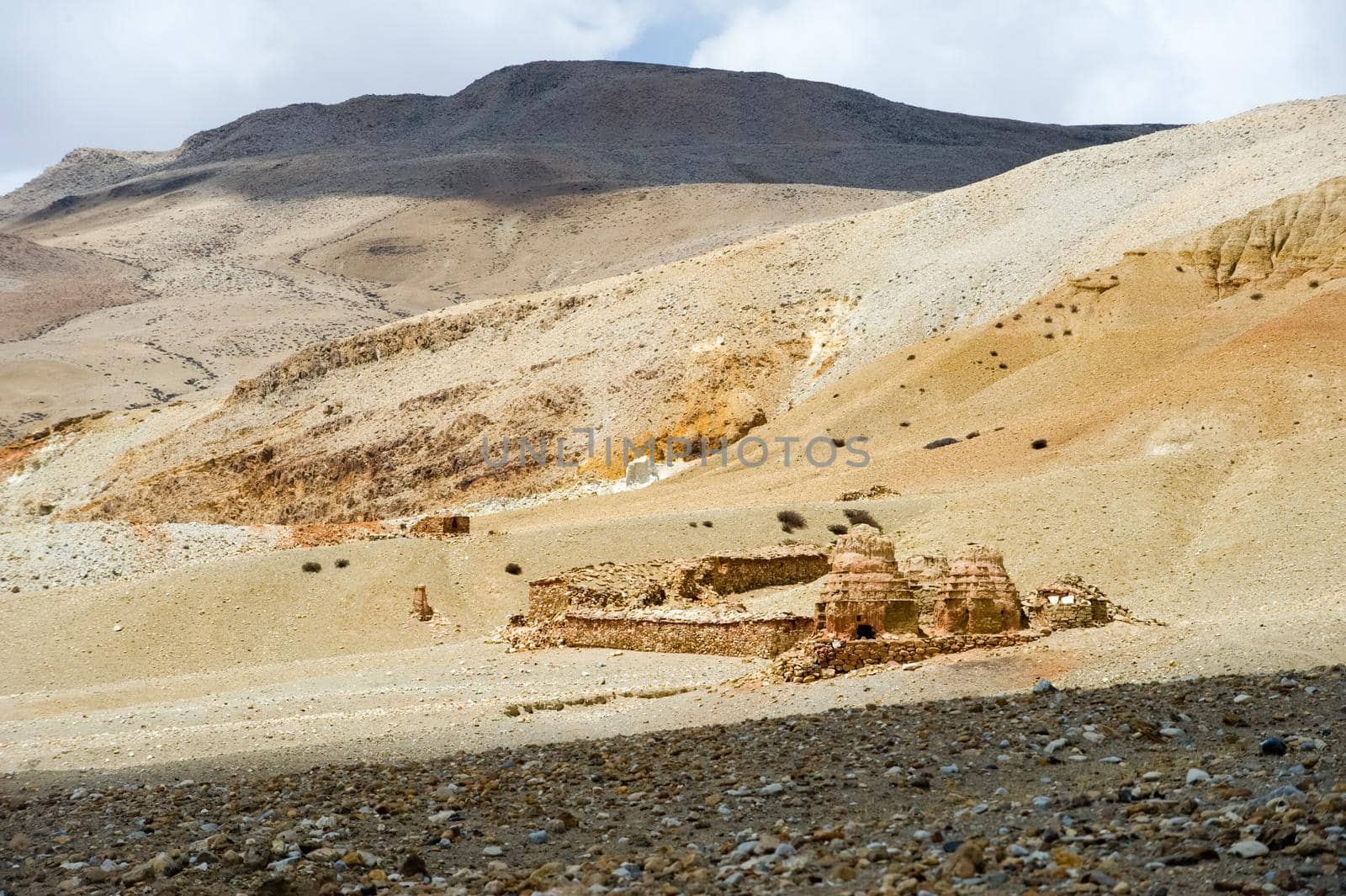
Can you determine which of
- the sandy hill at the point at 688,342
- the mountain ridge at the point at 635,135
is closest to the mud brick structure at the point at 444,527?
the sandy hill at the point at 688,342

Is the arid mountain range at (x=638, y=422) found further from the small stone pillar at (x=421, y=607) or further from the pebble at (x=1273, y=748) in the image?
the pebble at (x=1273, y=748)

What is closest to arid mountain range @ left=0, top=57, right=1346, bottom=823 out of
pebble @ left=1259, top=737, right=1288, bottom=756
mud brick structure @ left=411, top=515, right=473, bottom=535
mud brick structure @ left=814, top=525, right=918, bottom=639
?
mud brick structure @ left=411, top=515, right=473, bottom=535

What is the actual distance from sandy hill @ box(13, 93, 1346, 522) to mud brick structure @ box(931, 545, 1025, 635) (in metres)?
30.1

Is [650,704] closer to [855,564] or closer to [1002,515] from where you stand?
[855,564]

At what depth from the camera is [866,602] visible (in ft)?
62.1

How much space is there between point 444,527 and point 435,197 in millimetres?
103476

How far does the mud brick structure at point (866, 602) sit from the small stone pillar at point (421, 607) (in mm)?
13768

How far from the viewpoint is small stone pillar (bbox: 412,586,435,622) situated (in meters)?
31.3

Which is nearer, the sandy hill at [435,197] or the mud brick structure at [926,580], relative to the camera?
the mud brick structure at [926,580]

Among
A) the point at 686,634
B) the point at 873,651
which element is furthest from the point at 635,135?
the point at 873,651

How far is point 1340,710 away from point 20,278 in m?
125

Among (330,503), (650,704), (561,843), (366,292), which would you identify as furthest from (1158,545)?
(366,292)

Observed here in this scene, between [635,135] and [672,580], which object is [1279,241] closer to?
[672,580]

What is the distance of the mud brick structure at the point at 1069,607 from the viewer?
1923cm
